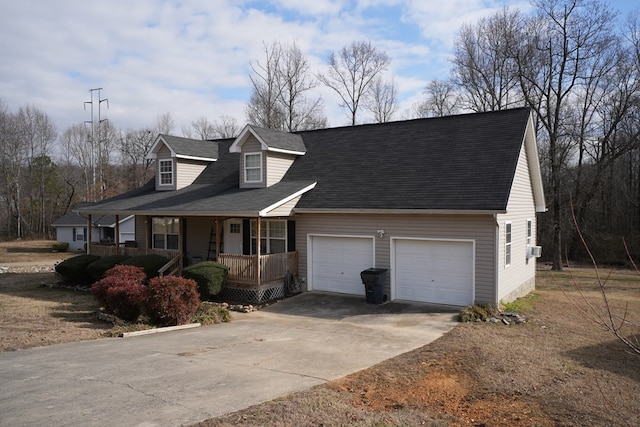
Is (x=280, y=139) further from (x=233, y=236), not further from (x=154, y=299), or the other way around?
(x=154, y=299)

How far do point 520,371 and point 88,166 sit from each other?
211 ft

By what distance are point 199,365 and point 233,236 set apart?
11.2 meters

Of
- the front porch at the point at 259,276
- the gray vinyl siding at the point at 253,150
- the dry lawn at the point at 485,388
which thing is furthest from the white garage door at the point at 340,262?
the dry lawn at the point at 485,388

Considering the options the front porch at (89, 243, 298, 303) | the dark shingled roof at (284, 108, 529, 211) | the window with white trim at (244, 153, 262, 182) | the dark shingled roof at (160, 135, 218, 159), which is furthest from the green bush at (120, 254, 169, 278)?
the dark shingled roof at (284, 108, 529, 211)

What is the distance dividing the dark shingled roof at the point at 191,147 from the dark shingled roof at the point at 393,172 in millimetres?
2111

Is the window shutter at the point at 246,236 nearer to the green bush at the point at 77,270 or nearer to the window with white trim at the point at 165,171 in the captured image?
the window with white trim at the point at 165,171

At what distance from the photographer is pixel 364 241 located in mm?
16609

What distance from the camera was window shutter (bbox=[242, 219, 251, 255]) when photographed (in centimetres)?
1930

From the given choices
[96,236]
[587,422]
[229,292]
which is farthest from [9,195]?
[587,422]

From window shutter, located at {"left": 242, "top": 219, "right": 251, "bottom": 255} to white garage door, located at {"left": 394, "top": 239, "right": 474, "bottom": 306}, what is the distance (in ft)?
20.6

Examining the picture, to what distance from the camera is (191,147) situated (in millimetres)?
23672

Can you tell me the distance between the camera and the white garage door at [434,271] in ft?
48.2

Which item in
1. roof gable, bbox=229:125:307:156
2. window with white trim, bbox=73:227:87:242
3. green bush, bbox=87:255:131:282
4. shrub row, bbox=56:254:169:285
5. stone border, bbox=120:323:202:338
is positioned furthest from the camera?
window with white trim, bbox=73:227:87:242

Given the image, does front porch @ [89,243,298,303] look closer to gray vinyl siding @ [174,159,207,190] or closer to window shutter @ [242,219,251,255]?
window shutter @ [242,219,251,255]
